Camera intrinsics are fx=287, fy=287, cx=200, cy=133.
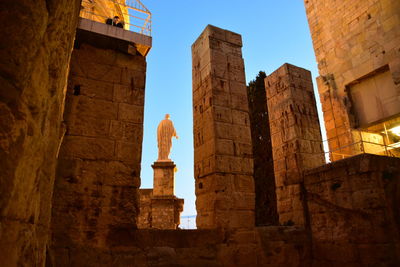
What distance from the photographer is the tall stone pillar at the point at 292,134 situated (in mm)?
6863

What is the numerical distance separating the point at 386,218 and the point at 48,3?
613 cm

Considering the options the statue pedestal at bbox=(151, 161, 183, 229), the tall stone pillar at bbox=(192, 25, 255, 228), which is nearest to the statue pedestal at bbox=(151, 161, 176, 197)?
the statue pedestal at bbox=(151, 161, 183, 229)

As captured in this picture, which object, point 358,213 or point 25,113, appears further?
point 358,213

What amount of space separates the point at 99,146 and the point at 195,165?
82.3 inches

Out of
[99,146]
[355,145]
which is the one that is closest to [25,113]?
[99,146]

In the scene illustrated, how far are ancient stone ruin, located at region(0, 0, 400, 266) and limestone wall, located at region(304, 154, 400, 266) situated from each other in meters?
0.02

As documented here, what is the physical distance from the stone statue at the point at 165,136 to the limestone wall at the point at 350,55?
19.1 ft

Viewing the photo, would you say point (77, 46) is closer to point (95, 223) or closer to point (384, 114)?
point (95, 223)

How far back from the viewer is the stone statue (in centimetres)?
1083

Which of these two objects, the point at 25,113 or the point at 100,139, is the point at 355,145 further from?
the point at 25,113

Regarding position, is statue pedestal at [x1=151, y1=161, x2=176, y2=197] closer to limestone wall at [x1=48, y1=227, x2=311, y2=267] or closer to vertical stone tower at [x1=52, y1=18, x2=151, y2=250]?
limestone wall at [x1=48, y1=227, x2=311, y2=267]

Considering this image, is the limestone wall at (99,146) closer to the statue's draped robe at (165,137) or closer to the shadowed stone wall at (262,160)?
the statue's draped robe at (165,137)

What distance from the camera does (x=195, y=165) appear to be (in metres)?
5.93

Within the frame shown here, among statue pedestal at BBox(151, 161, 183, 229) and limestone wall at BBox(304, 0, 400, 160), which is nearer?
limestone wall at BBox(304, 0, 400, 160)
